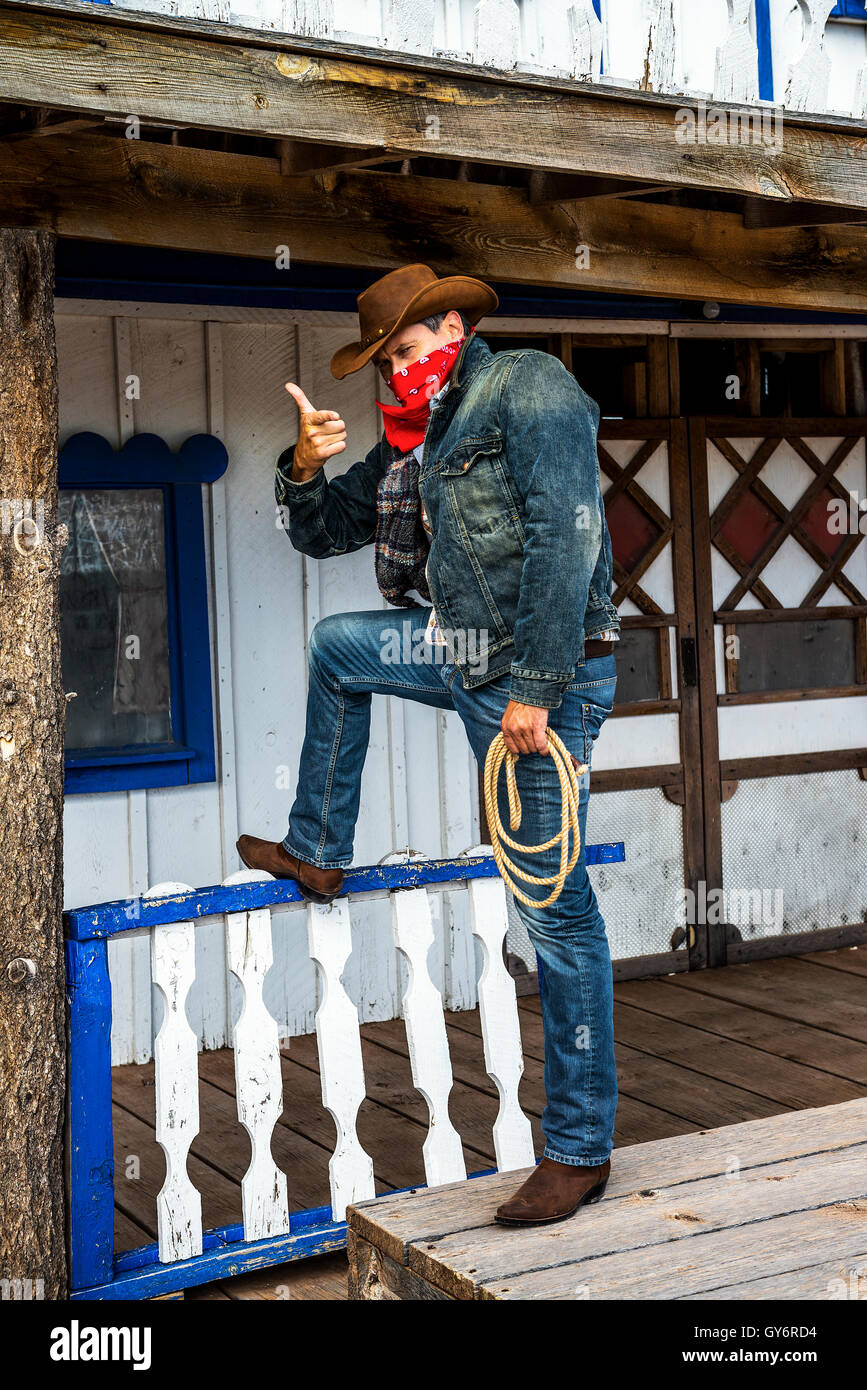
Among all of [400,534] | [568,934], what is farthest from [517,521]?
[568,934]

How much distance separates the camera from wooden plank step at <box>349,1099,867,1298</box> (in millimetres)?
2672

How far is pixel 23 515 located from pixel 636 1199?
2.03m

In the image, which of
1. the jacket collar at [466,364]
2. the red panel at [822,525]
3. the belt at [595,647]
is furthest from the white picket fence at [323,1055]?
the red panel at [822,525]

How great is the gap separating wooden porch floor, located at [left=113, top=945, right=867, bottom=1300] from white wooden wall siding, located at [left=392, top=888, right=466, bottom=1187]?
1.27 ft

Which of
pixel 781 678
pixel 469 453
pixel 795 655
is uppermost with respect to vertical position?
pixel 469 453

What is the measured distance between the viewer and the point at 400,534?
11.7 ft

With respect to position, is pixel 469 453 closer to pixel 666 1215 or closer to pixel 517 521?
pixel 517 521

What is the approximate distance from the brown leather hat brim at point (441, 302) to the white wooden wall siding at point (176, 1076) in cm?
139

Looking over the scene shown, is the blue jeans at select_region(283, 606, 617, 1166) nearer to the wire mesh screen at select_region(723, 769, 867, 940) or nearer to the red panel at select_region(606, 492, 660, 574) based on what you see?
the red panel at select_region(606, 492, 660, 574)

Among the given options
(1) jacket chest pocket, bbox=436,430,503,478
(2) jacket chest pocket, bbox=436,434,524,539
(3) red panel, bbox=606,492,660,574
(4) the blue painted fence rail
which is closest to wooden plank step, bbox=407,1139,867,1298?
(4) the blue painted fence rail

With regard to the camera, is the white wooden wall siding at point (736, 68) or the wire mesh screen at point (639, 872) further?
the wire mesh screen at point (639, 872)

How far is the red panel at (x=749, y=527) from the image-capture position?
663 cm

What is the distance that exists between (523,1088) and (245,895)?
1944 millimetres

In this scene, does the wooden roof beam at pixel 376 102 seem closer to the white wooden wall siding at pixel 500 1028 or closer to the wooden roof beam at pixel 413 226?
the wooden roof beam at pixel 413 226
